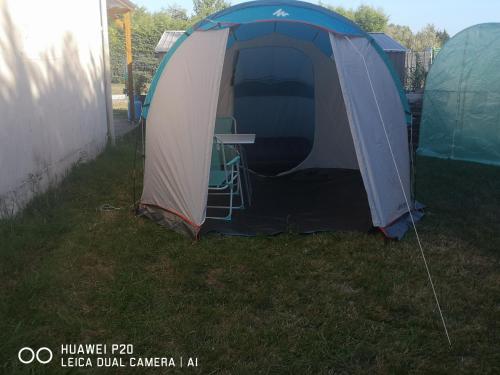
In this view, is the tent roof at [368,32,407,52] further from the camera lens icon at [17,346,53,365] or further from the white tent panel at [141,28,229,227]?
the camera lens icon at [17,346,53,365]

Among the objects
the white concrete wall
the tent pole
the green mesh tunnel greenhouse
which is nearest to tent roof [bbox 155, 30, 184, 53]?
the tent pole

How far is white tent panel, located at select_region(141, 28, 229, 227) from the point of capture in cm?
397

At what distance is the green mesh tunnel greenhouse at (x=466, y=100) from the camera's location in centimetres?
689

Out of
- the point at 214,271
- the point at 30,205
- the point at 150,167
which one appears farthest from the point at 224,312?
the point at 30,205

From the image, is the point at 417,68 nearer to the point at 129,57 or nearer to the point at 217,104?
the point at 129,57

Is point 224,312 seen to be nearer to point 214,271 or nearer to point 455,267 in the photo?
A: point 214,271

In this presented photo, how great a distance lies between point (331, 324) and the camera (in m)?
2.79

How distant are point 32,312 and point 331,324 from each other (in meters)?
1.69

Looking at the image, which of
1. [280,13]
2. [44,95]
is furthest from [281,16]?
[44,95]

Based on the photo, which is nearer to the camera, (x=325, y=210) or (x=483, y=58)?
(x=325, y=210)

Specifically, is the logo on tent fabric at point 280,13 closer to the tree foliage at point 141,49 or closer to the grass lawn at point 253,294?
the grass lawn at point 253,294

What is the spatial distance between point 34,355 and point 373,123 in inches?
117
